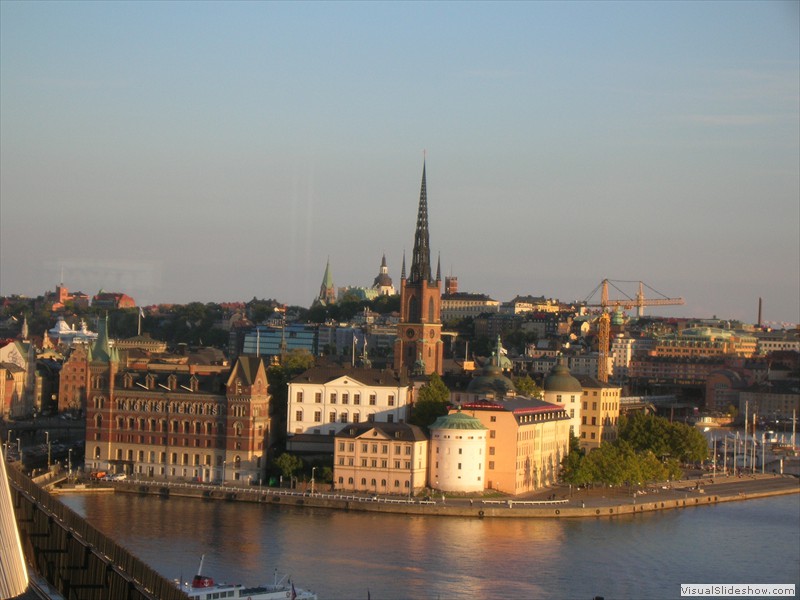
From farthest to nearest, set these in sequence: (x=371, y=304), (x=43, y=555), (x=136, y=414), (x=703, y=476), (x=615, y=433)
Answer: (x=371, y=304)
(x=615, y=433)
(x=703, y=476)
(x=136, y=414)
(x=43, y=555)

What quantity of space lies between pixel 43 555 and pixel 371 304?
76.1 meters

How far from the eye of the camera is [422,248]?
4447 cm

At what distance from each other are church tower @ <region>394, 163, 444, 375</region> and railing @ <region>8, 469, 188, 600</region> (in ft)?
96.3

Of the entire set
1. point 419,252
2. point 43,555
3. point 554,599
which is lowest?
point 554,599

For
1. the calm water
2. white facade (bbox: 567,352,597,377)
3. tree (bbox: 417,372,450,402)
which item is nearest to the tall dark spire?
tree (bbox: 417,372,450,402)

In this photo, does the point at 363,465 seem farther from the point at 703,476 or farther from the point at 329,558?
the point at 703,476

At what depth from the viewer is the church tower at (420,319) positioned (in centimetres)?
4294

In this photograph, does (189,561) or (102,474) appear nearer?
(189,561)

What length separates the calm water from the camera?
20.7 meters

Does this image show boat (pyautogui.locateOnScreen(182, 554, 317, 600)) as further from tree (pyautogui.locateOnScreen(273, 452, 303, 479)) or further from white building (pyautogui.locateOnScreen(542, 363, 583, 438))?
white building (pyautogui.locateOnScreen(542, 363, 583, 438))

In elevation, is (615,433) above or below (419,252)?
below

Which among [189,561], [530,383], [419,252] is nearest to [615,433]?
[530,383]

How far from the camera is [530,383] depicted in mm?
36344

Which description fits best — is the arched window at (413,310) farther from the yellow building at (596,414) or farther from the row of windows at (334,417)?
the row of windows at (334,417)
